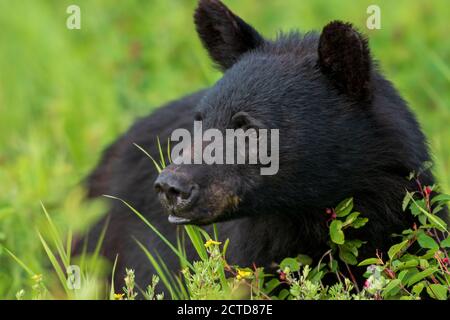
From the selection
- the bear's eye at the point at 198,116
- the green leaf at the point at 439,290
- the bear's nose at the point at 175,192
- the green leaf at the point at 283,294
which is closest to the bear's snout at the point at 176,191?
the bear's nose at the point at 175,192

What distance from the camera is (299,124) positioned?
15.8ft

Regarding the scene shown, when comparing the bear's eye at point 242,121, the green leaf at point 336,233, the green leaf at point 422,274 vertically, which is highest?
the bear's eye at point 242,121

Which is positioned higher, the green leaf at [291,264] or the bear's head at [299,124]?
the bear's head at [299,124]

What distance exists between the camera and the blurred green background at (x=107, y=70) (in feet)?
A: 25.1

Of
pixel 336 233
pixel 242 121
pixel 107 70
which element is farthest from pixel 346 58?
pixel 107 70

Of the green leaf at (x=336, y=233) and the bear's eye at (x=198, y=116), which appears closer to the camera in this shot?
the green leaf at (x=336, y=233)

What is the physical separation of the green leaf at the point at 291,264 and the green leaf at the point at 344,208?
0.32 m

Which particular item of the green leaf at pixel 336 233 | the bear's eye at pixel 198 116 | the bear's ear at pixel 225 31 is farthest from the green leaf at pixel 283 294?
the bear's ear at pixel 225 31

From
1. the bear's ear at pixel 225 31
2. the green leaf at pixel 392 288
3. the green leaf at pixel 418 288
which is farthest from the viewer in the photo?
the bear's ear at pixel 225 31

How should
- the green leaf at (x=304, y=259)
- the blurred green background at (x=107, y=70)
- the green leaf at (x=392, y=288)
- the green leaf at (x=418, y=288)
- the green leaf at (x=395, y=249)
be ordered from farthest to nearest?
the blurred green background at (x=107, y=70)
the green leaf at (x=304, y=259)
the green leaf at (x=395, y=249)
the green leaf at (x=418, y=288)
the green leaf at (x=392, y=288)

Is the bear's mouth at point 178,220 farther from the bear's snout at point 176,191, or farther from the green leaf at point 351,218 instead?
the green leaf at point 351,218
